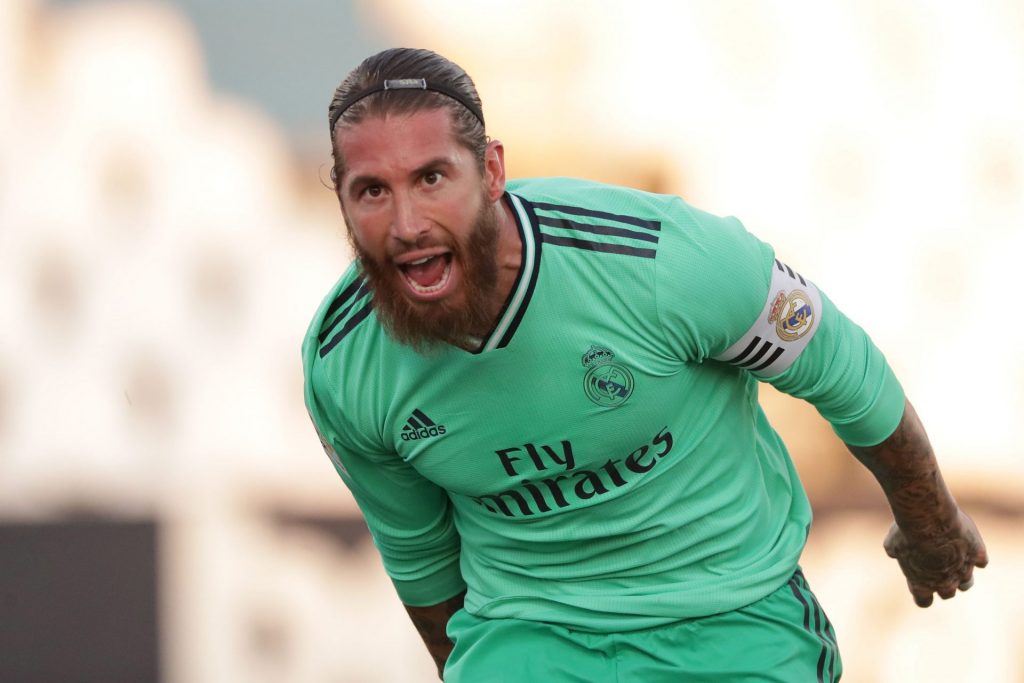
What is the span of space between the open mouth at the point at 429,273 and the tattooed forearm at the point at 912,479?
0.89 m

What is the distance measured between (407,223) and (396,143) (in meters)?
0.12

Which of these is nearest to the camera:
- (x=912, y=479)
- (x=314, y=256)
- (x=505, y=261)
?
(x=505, y=261)

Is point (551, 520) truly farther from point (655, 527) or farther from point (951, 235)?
point (951, 235)

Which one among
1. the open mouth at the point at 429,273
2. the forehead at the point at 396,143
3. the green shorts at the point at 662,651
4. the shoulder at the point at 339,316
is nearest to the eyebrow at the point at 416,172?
the forehead at the point at 396,143

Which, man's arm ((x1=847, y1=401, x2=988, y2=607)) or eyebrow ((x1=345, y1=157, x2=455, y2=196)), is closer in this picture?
eyebrow ((x1=345, y1=157, x2=455, y2=196))

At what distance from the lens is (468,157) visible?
2.41 m

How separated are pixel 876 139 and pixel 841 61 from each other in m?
0.24

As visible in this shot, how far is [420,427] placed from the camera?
2576 millimetres

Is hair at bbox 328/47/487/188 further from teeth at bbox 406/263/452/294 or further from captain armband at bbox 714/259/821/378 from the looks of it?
captain armband at bbox 714/259/821/378

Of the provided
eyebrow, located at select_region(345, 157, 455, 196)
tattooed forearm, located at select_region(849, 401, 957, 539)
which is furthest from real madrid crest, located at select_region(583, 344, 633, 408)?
tattooed forearm, located at select_region(849, 401, 957, 539)

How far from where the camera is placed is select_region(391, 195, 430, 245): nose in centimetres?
232

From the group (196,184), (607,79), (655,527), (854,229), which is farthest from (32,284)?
(655,527)

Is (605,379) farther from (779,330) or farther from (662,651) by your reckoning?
(662,651)

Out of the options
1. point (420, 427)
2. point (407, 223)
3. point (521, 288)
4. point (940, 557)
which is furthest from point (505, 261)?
point (940, 557)
